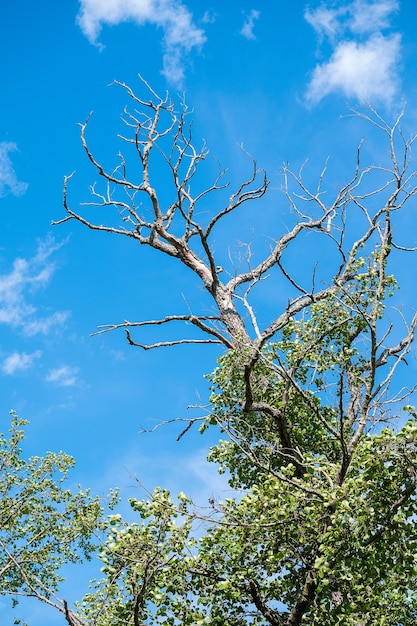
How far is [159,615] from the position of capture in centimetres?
1087

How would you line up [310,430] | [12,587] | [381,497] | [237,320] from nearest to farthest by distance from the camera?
[381,497] → [310,430] → [237,320] → [12,587]

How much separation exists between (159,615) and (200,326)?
845 centimetres

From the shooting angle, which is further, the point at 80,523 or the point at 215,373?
the point at 80,523

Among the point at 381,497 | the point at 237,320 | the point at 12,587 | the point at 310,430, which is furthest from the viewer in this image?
the point at 12,587

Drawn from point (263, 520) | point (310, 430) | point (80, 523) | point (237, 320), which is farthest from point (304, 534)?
point (80, 523)

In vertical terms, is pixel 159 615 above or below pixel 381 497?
below

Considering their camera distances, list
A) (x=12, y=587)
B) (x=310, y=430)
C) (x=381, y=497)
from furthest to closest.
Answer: (x=12, y=587) < (x=310, y=430) < (x=381, y=497)

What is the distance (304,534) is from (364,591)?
1.43 metres

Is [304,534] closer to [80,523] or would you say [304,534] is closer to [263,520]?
[263,520]

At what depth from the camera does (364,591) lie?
11.2 meters

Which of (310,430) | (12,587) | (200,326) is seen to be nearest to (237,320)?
(200,326)

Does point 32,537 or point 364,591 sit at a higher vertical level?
point 32,537

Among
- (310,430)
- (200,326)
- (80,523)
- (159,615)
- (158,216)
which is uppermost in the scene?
(158,216)

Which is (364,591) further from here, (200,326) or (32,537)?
(32,537)
